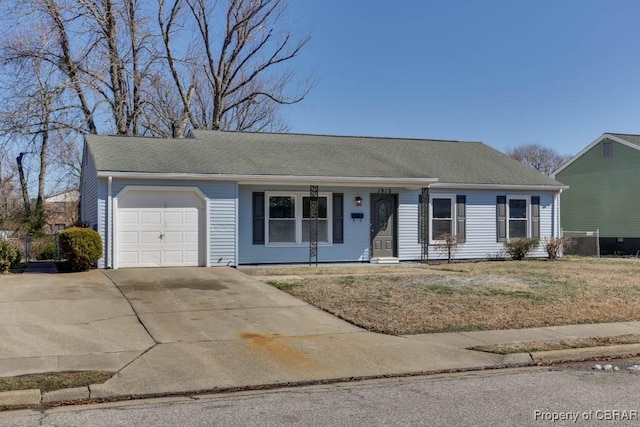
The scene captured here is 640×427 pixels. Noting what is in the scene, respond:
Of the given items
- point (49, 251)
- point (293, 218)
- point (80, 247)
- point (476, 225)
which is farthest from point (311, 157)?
point (49, 251)

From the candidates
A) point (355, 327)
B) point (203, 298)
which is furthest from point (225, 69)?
point (355, 327)

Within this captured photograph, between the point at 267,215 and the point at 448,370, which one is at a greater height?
the point at 267,215

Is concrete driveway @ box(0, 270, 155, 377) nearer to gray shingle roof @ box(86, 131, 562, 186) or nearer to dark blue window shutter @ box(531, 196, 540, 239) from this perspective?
gray shingle roof @ box(86, 131, 562, 186)

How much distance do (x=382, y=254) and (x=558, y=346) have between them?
1130cm

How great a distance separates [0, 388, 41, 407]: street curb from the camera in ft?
18.4

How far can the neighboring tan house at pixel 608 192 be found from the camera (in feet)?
101

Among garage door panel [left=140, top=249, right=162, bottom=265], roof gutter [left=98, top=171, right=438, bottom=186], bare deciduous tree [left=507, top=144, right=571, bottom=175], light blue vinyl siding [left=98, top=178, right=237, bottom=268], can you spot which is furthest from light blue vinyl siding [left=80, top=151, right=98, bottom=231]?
bare deciduous tree [left=507, top=144, right=571, bottom=175]

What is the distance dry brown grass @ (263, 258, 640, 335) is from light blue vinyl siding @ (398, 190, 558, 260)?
2.60 m

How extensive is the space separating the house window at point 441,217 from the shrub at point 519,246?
229 cm

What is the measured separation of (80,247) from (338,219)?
7811mm

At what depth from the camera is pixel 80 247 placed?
47.5ft

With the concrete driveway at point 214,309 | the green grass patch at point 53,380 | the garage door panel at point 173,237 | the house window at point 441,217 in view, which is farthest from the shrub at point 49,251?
the green grass patch at point 53,380

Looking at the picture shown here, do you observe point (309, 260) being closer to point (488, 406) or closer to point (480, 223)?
point (480, 223)

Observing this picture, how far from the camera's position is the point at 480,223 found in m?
20.5
